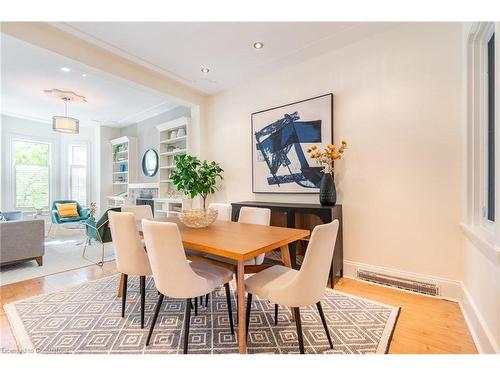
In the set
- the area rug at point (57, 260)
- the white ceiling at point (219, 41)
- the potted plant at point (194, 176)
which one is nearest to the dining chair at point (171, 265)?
the white ceiling at point (219, 41)

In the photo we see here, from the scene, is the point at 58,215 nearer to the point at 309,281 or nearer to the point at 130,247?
the point at 130,247

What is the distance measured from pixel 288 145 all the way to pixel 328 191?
90 cm

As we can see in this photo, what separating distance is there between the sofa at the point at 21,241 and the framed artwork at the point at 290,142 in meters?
3.02

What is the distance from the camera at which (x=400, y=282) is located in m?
2.48

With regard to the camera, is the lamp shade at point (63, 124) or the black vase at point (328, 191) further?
the lamp shade at point (63, 124)

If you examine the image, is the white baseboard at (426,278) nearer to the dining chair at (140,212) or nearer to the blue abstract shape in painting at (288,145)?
the blue abstract shape in painting at (288,145)

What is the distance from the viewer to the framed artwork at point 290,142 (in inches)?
117

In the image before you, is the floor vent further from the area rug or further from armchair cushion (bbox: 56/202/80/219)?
armchair cushion (bbox: 56/202/80/219)

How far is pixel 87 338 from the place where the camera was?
173cm

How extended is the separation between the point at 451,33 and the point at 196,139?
3.58 metres

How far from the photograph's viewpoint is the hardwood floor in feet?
5.33

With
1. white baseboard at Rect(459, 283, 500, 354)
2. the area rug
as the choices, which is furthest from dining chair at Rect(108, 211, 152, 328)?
white baseboard at Rect(459, 283, 500, 354)
